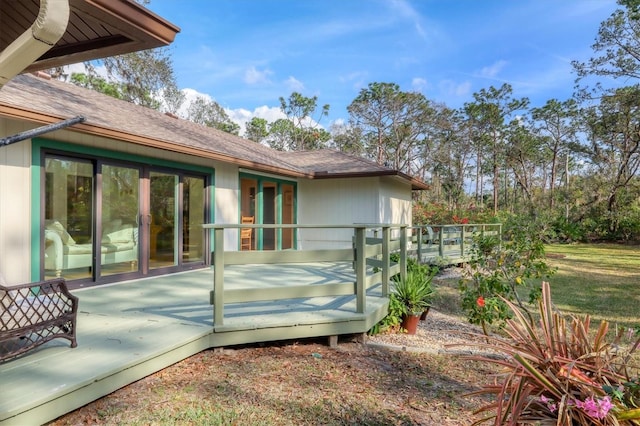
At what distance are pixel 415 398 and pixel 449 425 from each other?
1.34 ft

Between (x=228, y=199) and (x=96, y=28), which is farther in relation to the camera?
(x=228, y=199)

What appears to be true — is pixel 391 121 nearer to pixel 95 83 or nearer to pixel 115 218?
pixel 95 83

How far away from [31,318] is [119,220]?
3.45m

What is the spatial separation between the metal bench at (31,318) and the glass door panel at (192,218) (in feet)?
13.4

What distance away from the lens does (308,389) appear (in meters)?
2.98

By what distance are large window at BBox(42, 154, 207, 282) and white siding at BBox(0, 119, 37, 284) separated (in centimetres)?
24

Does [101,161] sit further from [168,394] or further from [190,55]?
[190,55]

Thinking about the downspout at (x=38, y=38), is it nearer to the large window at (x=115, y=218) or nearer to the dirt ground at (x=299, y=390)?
the dirt ground at (x=299, y=390)

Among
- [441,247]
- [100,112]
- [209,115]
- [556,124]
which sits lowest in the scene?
[441,247]

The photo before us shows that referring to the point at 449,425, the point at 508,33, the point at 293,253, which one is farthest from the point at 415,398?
the point at 508,33

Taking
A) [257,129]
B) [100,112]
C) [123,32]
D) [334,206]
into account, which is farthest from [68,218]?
[257,129]

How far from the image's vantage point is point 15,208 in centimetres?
462

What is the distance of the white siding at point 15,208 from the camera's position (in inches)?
177

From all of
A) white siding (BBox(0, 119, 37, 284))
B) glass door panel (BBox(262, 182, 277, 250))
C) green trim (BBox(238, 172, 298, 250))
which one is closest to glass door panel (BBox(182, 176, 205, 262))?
green trim (BBox(238, 172, 298, 250))
